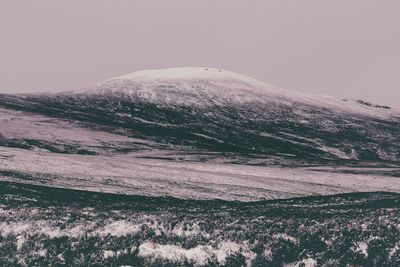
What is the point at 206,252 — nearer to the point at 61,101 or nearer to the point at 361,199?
the point at 361,199

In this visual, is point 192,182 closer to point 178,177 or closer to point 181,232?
point 178,177

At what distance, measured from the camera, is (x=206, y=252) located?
24.6 m

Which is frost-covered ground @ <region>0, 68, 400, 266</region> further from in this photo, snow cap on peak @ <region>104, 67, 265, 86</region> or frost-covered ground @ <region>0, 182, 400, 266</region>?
snow cap on peak @ <region>104, 67, 265, 86</region>

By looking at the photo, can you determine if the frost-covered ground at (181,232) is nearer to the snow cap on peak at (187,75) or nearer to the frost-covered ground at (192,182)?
the frost-covered ground at (192,182)

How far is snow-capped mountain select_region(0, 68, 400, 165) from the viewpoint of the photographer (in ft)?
136

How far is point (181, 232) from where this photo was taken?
84.1ft

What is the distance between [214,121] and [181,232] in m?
26.0

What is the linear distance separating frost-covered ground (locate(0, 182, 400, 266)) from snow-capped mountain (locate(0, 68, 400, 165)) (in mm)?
10545

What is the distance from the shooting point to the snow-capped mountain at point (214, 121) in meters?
41.3

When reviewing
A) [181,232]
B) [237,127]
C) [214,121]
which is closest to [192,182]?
[181,232]

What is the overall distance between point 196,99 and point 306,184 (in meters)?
25.6

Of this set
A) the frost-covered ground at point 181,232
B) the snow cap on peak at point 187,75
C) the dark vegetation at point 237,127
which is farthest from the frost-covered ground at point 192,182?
the snow cap on peak at point 187,75

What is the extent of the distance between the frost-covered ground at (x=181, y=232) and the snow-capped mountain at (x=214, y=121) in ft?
34.6

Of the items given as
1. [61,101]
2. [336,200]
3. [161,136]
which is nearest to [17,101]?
[61,101]
